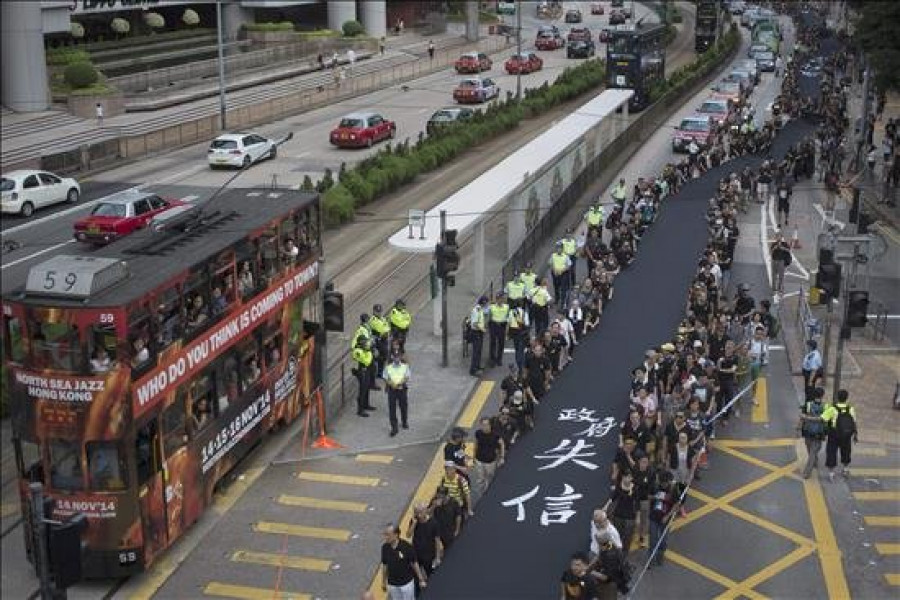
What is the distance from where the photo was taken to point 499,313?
2206 cm

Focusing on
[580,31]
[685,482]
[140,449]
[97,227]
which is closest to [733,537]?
[685,482]

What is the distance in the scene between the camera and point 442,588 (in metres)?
14.3

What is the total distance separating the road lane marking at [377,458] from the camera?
1847 centimetres

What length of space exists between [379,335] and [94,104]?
30866 mm

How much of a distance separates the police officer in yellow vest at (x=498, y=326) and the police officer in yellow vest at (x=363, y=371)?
2.94 metres

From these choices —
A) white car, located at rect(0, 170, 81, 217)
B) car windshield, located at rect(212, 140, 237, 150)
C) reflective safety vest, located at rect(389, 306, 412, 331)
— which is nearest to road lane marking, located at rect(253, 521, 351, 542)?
reflective safety vest, located at rect(389, 306, 412, 331)

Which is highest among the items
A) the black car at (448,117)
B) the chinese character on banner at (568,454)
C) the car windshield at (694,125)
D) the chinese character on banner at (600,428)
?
the car windshield at (694,125)

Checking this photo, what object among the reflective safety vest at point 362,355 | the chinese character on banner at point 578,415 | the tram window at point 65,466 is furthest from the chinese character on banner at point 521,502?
the tram window at point 65,466

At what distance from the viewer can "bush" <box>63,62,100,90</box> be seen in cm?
4541

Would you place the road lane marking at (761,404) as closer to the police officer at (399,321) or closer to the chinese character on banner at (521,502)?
the chinese character on banner at (521,502)

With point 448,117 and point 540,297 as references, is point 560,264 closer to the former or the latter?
point 540,297

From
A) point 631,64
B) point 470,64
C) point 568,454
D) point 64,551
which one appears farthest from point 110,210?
point 470,64

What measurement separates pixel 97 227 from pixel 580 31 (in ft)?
213

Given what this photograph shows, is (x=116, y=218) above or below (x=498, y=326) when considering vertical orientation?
below
